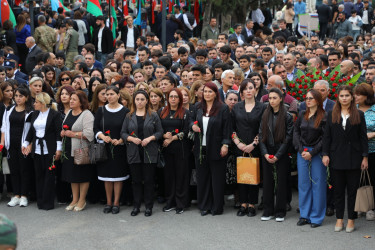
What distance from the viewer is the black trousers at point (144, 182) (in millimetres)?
9812

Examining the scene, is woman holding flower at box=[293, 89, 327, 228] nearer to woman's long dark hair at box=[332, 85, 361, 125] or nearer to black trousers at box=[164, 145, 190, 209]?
woman's long dark hair at box=[332, 85, 361, 125]

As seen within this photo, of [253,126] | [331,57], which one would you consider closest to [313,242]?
[253,126]

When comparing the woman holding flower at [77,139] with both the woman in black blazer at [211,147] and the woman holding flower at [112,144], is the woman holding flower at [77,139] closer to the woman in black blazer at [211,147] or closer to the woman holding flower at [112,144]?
the woman holding flower at [112,144]

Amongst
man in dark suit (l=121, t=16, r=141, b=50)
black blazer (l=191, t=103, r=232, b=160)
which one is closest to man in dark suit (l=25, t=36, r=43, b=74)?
man in dark suit (l=121, t=16, r=141, b=50)

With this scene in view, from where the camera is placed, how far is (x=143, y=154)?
9742 millimetres

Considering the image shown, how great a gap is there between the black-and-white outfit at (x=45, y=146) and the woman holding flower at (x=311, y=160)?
3.71 m

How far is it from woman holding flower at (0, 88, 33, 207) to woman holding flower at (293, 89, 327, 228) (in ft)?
14.1

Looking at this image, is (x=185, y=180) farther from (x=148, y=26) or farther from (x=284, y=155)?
→ (x=148, y=26)

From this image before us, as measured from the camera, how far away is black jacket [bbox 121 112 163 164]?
9.69 metres

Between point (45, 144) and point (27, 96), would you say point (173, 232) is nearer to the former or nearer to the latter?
point (45, 144)

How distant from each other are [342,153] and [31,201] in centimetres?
516

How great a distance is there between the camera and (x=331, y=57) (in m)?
13.4

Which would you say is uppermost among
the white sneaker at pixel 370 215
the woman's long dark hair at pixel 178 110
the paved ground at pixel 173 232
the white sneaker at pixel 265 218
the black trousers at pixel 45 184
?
the woman's long dark hair at pixel 178 110

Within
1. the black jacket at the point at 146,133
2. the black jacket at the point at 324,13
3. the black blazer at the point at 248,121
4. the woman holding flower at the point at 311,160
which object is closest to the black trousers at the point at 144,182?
the black jacket at the point at 146,133
